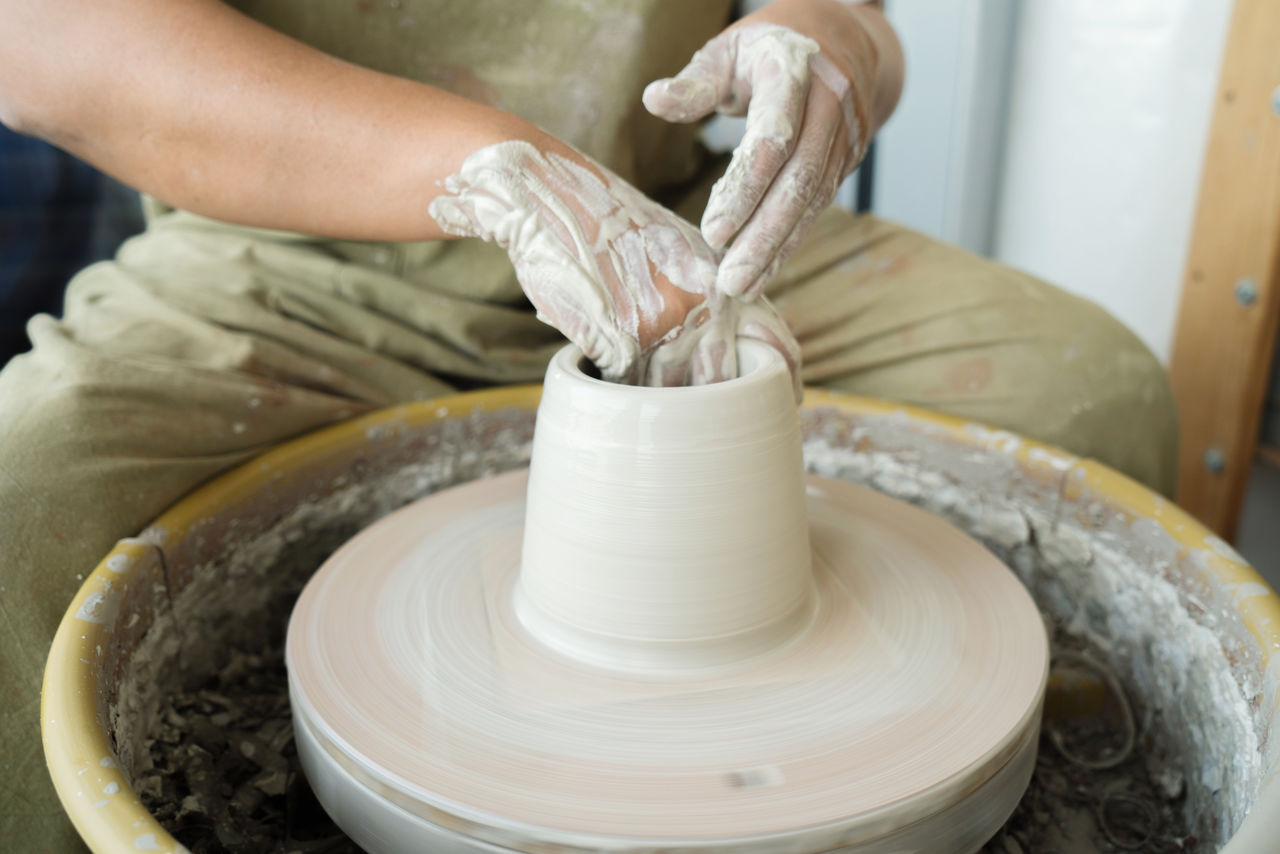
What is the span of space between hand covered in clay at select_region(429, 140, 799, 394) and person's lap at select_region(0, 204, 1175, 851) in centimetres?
41

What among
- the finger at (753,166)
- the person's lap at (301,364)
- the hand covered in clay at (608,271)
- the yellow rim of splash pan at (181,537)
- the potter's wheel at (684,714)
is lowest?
the potter's wheel at (684,714)

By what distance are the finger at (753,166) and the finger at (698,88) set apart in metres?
0.05

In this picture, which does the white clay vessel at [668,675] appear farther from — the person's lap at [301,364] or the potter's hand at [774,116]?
the person's lap at [301,364]

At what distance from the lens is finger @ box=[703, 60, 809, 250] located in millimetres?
900

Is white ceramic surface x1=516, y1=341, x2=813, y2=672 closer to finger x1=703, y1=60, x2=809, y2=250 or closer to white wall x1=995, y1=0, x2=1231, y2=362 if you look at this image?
finger x1=703, y1=60, x2=809, y2=250

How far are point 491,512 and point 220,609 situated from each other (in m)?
0.33

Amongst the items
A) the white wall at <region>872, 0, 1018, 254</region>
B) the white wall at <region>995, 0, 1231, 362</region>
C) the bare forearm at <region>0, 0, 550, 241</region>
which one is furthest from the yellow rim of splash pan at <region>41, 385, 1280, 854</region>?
the white wall at <region>872, 0, 1018, 254</region>

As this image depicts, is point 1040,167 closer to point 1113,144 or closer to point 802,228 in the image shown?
point 1113,144

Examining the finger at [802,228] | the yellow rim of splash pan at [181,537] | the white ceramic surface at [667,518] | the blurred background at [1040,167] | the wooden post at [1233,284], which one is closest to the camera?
the yellow rim of splash pan at [181,537]

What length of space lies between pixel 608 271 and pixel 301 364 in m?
0.50

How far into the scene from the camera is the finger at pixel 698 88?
92cm

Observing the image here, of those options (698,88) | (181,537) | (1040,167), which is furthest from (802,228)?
(1040,167)

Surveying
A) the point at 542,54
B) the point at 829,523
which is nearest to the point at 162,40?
the point at 542,54

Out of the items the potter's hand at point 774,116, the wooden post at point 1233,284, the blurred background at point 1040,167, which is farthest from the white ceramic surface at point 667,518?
the wooden post at point 1233,284
